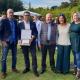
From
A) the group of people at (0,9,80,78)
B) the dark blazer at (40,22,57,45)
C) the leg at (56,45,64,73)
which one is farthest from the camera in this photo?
the leg at (56,45,64,73)

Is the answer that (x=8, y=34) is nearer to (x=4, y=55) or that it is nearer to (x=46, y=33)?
(x=4, y=55)

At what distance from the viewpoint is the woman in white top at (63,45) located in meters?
12.2

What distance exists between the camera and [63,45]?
40.5 feet

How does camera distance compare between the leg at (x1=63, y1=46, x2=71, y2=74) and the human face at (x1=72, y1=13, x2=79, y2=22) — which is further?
the leg at (x1=63, y1=46, x2=71, y2=74)

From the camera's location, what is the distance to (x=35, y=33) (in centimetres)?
1229

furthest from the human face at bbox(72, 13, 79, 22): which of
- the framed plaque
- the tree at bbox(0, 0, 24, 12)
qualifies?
the tree at bbox(0, 0, 24, 12)

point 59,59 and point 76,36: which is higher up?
point 76,36

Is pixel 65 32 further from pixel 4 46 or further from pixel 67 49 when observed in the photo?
pixel 4 46

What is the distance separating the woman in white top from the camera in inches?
481

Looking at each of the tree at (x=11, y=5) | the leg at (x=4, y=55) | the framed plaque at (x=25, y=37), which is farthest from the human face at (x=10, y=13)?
the tree at (x=11, y=5)

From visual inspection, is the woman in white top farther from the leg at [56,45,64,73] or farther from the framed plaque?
the framed plaque

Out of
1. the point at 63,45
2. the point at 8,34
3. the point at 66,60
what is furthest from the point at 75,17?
the point at 8,34

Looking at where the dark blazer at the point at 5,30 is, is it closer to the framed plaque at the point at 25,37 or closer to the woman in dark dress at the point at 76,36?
the framed plaque at the point at 25,37

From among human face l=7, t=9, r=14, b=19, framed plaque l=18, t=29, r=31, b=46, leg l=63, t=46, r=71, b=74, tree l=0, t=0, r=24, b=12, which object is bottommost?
tree l=0, t=0, r=24, b=12
